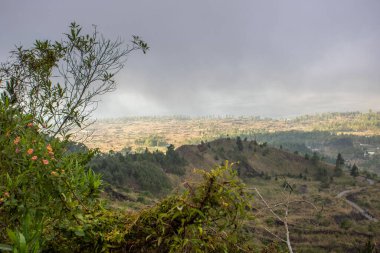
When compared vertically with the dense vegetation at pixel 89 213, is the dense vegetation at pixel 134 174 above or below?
below

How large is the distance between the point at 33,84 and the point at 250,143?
96539mm

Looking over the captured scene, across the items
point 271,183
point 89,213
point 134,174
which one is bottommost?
point 271,183

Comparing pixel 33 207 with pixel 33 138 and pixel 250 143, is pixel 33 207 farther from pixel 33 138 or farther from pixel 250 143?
pixel 250 143

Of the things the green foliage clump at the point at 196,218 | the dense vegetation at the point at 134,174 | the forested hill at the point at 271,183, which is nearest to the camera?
the green foliage clump at the point at 196,218

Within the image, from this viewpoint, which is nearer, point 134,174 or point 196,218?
point 196,218

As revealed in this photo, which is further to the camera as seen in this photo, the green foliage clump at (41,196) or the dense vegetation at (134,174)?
the dense vegetation at (134,174)

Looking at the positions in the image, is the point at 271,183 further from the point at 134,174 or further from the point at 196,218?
the point at 196,218

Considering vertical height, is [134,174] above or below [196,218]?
below

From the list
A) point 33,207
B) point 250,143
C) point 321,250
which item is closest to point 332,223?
point 321,250

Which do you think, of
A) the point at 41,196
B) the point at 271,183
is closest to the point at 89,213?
the point at 41,196

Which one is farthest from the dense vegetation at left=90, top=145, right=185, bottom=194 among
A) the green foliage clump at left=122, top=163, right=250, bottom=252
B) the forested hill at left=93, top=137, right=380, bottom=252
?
the green foliage clump at left=122, top=163, right=250, bottom=252

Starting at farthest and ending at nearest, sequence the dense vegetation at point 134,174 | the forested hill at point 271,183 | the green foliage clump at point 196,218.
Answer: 1. the dense vegetation at point 134,174
2. the forested hill at point 271,183
3. the green foliage clump at point 196,218

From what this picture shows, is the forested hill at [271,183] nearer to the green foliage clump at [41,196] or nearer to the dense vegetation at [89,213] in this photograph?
the dense vegetation at [89,213]

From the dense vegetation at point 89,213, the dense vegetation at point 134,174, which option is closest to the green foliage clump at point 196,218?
the dense vegetation at point 89,213
